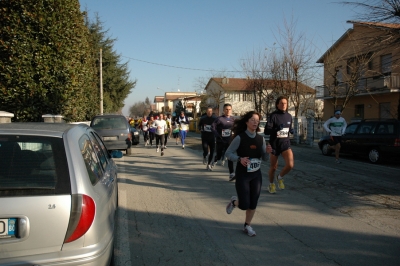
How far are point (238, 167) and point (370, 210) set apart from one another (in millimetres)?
2802

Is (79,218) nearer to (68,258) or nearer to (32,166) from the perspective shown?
(68,258)

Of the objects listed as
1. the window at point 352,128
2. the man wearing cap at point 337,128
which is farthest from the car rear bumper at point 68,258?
the window at point 352,128

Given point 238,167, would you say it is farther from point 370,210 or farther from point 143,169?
point 143,169

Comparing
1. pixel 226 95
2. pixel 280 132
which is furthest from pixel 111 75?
pixel 280 132

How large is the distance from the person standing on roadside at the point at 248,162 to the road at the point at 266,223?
46 cm

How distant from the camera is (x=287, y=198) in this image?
6820 millimetres

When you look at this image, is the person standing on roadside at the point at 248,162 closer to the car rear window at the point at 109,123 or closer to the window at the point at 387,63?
the window at the point at 387,63

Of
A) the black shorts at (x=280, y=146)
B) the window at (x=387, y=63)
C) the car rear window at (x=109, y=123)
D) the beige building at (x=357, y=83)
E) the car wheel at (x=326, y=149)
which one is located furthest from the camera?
the beige building at (x=357, y=83)

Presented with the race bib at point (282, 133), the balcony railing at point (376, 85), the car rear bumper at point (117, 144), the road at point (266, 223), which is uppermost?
the balcony railing at point (376, 85)

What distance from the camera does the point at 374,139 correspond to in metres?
12.6

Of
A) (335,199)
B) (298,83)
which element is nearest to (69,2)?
(335,199)

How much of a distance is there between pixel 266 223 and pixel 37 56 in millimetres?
9129

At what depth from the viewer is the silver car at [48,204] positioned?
8.94 ft

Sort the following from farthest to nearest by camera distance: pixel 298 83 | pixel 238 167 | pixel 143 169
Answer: pixel 298 83 < pixel 143 169 < pixel 238 167
